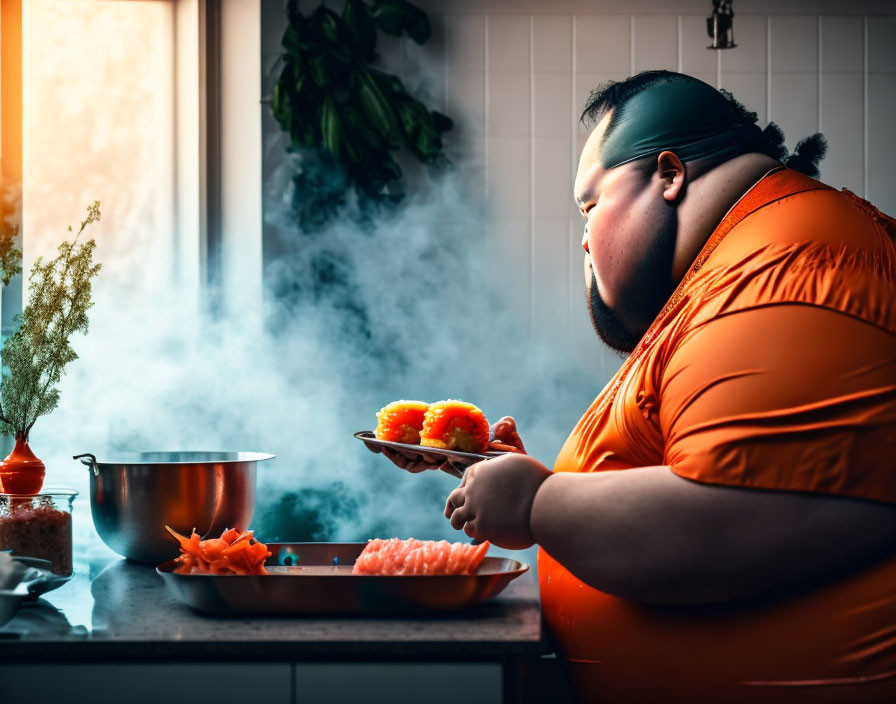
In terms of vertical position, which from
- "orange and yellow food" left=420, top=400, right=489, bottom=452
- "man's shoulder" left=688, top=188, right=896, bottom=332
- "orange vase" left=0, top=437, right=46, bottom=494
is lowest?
"orange vase" left=0, top=437, right=46, bottom=494

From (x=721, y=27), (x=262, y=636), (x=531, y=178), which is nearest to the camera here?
(x=262, y=636)

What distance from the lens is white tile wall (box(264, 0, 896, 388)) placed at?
2.61 metres

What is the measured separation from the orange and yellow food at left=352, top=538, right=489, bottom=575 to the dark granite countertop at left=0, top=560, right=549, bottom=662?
0.06 m

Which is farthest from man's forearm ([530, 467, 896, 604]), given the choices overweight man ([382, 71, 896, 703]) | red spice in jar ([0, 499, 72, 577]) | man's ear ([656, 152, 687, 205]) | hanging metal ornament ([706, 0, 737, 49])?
hanging metal ornament ([706, 0, 737, 49])

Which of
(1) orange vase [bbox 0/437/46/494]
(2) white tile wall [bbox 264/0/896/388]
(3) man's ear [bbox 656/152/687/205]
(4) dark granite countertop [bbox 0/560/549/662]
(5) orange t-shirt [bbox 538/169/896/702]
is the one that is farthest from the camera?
(2) white tile wall [bbox 264/0/896/388]

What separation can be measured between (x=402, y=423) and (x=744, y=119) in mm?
730

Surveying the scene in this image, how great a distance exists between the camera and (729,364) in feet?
3.16

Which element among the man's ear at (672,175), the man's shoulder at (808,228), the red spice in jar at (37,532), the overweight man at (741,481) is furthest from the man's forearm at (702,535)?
the red spice in jar at (37,532)

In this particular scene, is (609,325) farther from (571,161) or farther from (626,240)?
(571,161)

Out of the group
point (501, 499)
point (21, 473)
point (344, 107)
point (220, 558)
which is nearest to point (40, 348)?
point (21, 473)

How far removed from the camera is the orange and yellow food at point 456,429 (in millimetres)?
1439

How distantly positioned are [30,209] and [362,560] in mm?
1765

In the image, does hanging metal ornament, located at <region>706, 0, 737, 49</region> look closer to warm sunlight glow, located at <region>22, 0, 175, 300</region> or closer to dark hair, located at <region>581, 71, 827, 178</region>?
dark hair, located at <region>581, 71, 827, 178</region>

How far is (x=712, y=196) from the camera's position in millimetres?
1173
